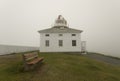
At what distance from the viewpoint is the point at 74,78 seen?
1075cm

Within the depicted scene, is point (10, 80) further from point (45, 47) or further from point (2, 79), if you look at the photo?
point (45, 47)

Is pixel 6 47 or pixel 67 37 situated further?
pixel 6 47

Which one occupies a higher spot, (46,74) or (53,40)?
(53,40)

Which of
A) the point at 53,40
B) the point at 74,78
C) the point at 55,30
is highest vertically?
the point at 55,30

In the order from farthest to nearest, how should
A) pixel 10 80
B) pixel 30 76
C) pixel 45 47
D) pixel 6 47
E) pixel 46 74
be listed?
pixel 6 47 < pixel 45 47 < pixel 46 74 < pixel 30 76 < pixel 10 80

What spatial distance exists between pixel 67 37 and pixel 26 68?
62.2 ft

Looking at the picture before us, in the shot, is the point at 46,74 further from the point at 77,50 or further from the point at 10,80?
the point at 77,50

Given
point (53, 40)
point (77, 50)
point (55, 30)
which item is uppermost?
point (55, 30)

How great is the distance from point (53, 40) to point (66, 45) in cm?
278

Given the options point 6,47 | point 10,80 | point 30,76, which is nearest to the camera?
point 10,80

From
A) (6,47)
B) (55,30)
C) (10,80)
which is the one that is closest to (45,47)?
(55,30)

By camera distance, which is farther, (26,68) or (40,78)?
(26,68)

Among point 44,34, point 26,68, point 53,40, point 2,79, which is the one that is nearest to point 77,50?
point 53,40

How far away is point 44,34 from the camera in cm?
3019
